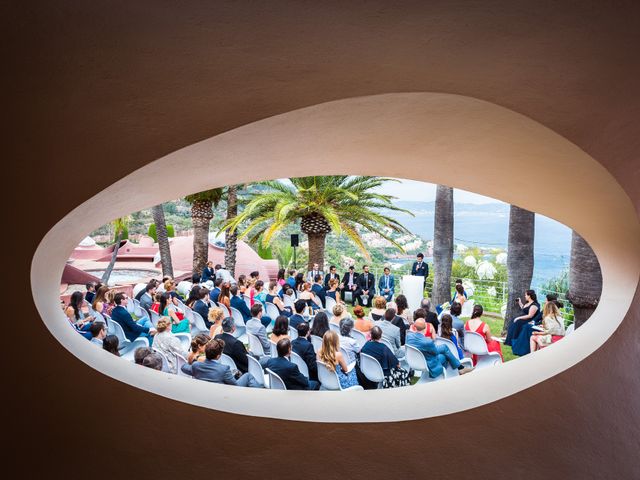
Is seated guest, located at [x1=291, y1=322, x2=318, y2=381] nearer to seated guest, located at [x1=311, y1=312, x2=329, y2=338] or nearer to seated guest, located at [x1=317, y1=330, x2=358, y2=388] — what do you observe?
seated guest, located at [x1=317, y1=330, x2=358, y2=388]

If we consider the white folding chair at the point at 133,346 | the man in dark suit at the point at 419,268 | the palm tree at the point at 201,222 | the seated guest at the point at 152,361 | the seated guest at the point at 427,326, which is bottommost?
the white folding chair at the point at 133,346

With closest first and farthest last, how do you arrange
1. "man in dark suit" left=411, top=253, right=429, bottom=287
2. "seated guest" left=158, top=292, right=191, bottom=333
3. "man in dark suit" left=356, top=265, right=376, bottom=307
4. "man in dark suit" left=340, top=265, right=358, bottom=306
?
1. "seated guest" left=158, top=292, right=191, bottom=333
2. "man in dark suit" left=411, top=253, right=429, bottom=287
3. "man in dark suit" left=356, top=265, right=376, bottom=307
4. "man in dark suit" left=340, top=265, right=358, bottom=306

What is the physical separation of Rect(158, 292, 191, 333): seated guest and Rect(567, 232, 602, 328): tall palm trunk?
637 cm

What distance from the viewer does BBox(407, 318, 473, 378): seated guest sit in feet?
19.5

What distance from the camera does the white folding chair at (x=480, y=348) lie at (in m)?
6.77

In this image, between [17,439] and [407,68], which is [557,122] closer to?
[407,68]

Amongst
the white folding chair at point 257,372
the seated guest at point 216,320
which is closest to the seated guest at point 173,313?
the seated guest at point 216,320

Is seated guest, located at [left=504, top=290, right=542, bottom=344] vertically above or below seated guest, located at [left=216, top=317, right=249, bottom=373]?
above

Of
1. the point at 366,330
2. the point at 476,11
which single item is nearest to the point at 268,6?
the point at 476,11

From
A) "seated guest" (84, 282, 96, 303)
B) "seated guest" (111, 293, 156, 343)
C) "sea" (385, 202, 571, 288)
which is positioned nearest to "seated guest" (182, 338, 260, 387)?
"seated guest" (111, 293, 156, 343)

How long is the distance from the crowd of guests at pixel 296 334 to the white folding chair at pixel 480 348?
16 centimetres

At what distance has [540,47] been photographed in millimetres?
2107

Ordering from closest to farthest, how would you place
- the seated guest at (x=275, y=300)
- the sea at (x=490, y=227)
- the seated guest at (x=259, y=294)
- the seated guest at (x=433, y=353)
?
the seated guest at (x=433, y=353), the seated guest at (x=275, y=300), the seated guest at (x=259, y=294), the sea at (x=490, y=227)

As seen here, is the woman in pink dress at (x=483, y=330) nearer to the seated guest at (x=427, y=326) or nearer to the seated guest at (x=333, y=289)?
the seated guest at (x=427, y=326)
